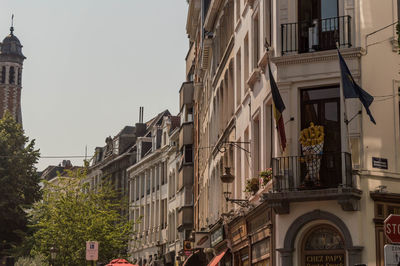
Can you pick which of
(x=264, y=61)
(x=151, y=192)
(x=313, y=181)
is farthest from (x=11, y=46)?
(x=313, y=181)

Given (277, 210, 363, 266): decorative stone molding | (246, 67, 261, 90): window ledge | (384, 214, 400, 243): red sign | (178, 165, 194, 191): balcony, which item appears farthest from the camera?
(178, 165, 194, 191): balcony

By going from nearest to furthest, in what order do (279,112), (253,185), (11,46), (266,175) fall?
(279,112) < (266,175) < (253,185) < (11,46)

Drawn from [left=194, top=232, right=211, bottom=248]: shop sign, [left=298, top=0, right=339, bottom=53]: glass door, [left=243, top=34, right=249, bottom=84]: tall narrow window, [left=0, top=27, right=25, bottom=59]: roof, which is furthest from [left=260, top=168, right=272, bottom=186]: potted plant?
[left=0, top=27, right=25, bottom=59]: roof

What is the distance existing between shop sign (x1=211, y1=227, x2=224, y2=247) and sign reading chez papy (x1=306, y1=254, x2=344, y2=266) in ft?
38.8

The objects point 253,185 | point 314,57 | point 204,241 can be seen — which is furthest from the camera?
point 204,241

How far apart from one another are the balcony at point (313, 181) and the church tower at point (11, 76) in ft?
404

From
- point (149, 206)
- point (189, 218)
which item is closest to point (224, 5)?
point (189, 218)

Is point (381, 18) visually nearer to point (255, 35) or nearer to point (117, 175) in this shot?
point (255, 35)

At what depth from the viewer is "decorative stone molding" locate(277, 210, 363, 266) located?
2173cm

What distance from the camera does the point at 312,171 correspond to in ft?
74.2

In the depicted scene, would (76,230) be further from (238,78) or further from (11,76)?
(11,76)

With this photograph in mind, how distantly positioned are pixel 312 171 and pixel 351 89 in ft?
8.37

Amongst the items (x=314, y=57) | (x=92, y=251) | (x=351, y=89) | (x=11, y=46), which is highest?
(x=11, y=46)

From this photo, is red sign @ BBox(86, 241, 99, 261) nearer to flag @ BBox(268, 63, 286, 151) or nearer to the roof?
flag @ BBox(268, 63, 286, 151)
